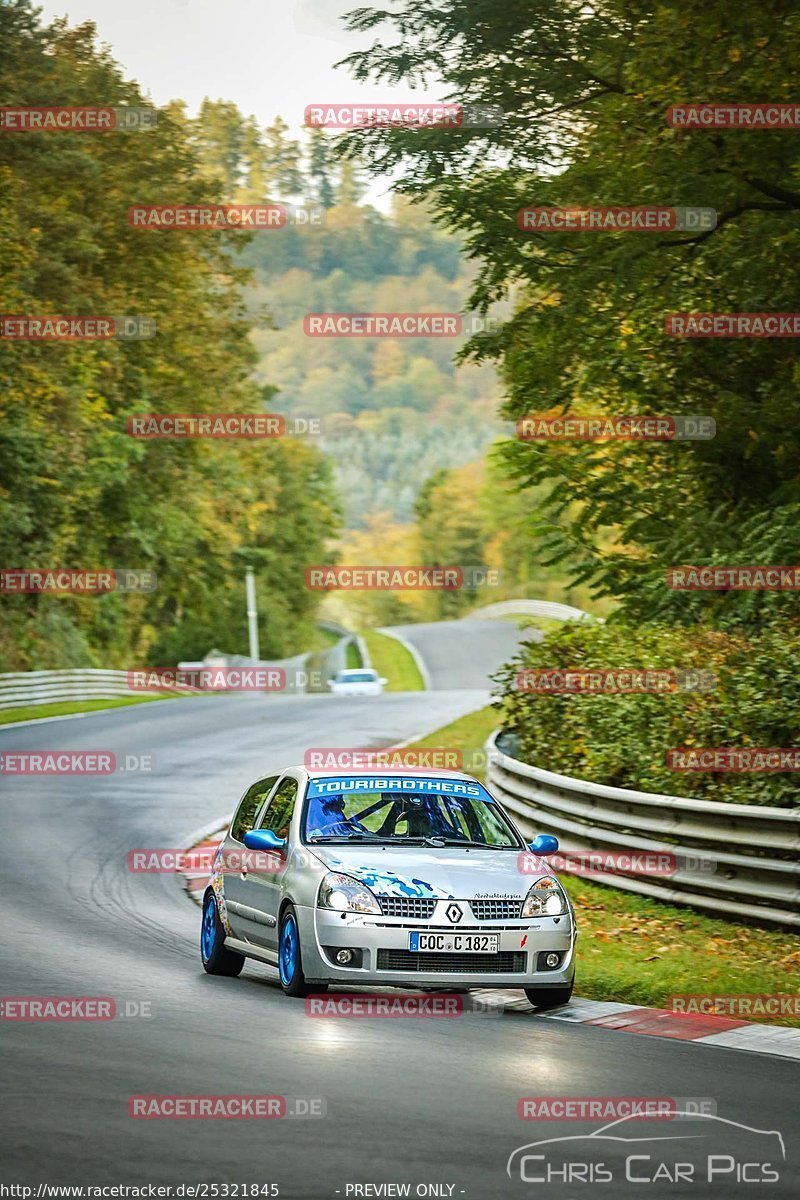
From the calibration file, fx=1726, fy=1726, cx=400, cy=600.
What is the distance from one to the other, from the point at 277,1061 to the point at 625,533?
17.0 m

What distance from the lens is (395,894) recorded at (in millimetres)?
10336

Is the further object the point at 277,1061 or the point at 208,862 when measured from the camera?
the point at 208,862

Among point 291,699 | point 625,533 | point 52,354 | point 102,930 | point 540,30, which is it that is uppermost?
point 540,30

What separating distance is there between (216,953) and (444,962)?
2.40 m

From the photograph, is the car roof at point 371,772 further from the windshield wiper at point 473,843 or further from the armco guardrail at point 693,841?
the armco guardrail at point 693,841

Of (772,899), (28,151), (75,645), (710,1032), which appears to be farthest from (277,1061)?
(75,645)

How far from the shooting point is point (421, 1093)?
7699 mm

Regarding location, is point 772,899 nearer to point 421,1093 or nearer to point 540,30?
point 421,1093
